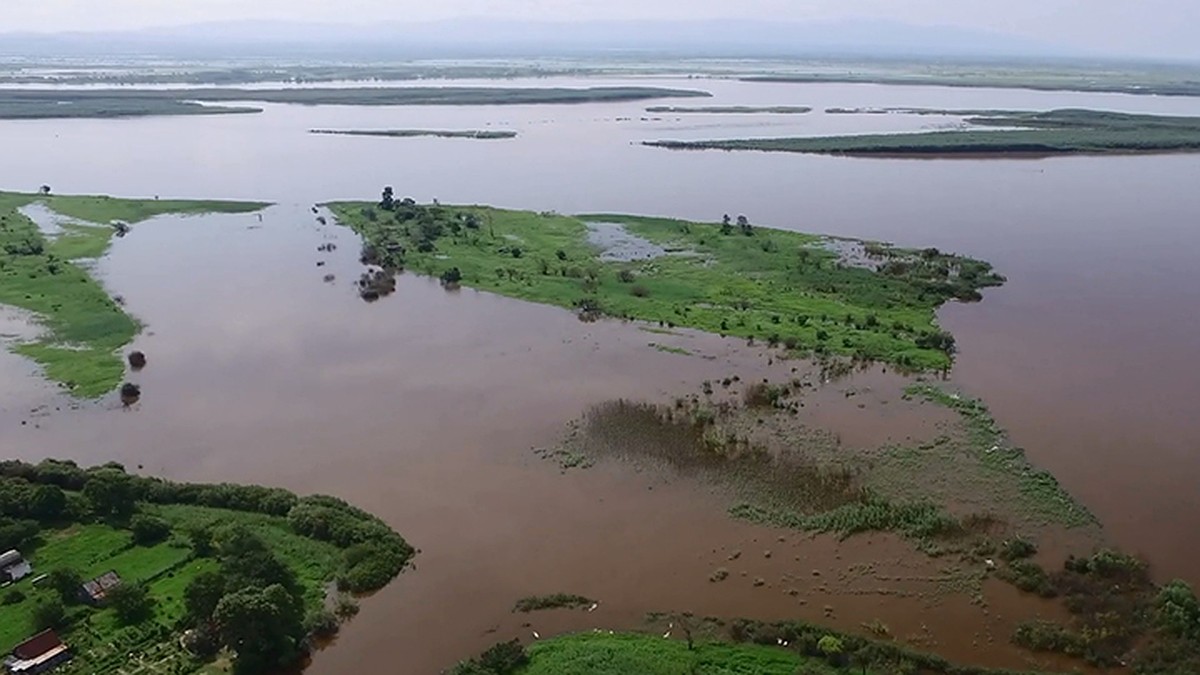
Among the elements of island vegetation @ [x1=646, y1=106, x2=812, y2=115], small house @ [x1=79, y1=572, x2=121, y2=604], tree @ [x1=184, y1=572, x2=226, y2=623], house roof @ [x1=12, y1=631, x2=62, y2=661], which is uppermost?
island vegetation @ [x1=646, y1=106, x2=812, y2=115]

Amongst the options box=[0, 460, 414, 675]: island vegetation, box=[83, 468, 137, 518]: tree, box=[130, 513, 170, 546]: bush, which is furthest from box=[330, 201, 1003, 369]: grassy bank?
box=[130, 513, 170, 546]: bush

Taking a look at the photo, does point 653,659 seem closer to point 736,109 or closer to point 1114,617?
point 1114,617

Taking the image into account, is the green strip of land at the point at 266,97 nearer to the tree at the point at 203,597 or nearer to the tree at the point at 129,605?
the tree at the point at 129,605

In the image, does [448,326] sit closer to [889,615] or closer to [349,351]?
[349,351]

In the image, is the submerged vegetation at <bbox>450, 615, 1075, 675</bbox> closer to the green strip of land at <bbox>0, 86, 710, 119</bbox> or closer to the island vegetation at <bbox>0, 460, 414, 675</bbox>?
the island vegetation at <bbox>0, 460, 414, 675</bbox>

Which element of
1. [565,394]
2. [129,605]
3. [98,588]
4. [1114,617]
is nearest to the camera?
[129,605]

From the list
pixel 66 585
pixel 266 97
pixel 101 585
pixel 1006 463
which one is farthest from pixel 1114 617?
pixel 266 97

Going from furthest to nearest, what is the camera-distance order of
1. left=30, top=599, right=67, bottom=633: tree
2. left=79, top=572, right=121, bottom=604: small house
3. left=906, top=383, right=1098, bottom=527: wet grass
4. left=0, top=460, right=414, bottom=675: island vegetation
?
left=906, top=383, right=1098, bottom=527: wet grass < left=79, top=572, right=121, bottom=604: small house < left=30, top=599, right=67, bottom=633: tree < left=0, top=460, right=414, bottom=675: island vegetation
